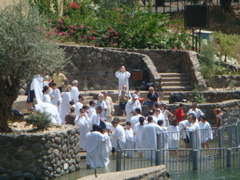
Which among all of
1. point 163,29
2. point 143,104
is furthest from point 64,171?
point 163,29

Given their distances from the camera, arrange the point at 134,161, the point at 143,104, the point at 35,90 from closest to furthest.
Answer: the point at 134,161 < the point at 35,90 < the point at 143,104

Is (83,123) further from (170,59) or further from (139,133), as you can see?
(170,59)

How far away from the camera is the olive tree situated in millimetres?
14781

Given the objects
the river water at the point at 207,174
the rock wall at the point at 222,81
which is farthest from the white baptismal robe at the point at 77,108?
the rock wall at the point at 222,81

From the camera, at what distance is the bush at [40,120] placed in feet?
49.9

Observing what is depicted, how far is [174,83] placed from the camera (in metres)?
25.1

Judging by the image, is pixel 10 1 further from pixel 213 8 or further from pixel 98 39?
pixel 213 8

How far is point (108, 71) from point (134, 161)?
1260 centimetres

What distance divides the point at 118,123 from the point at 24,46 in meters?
3.90

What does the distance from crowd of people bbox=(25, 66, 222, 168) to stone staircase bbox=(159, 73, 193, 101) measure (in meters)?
2.51

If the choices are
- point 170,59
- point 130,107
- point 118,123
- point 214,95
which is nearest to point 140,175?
point 118,123

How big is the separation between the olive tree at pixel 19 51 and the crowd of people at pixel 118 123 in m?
0.99

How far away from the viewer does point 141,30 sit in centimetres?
2817

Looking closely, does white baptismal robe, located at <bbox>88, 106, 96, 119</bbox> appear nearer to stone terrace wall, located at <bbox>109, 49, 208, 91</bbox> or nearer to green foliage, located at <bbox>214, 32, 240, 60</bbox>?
stone terrace wall, located at <bbox>109, 49, 208, 91</bbox>
